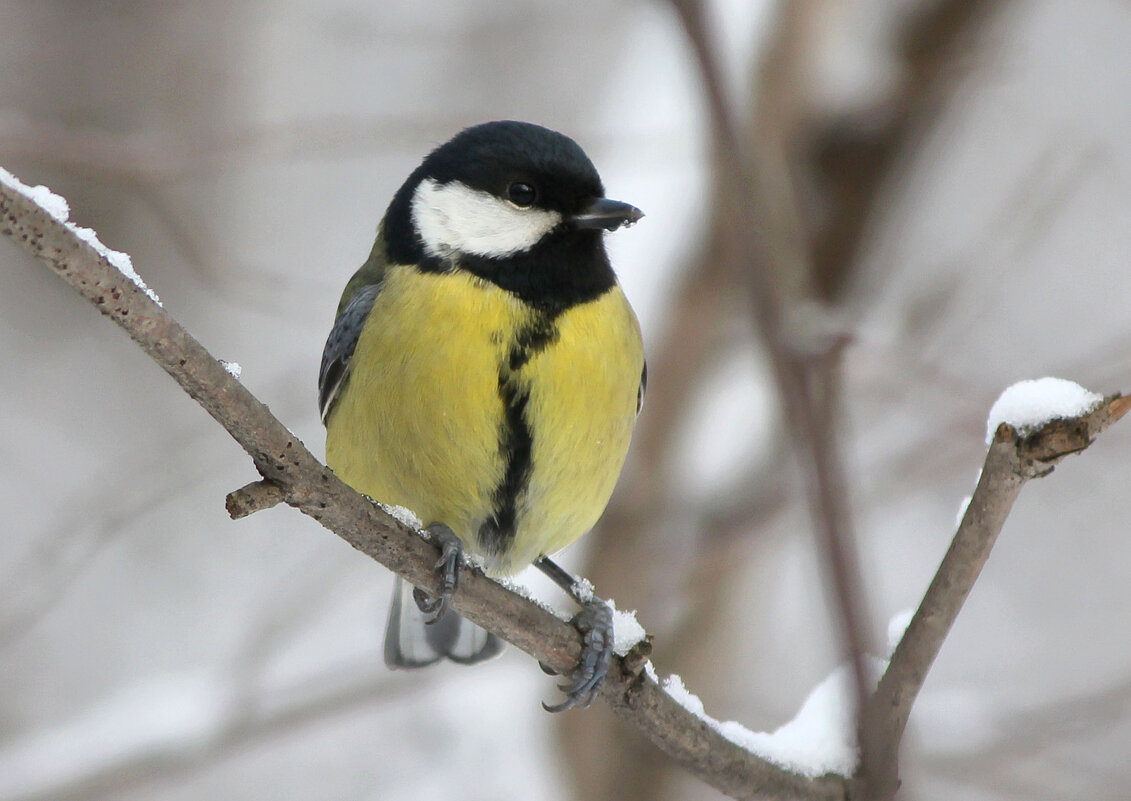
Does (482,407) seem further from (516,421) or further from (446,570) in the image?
(446,570)

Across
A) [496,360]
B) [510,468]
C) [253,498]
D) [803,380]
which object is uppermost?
[496,360]

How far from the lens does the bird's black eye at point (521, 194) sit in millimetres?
2391

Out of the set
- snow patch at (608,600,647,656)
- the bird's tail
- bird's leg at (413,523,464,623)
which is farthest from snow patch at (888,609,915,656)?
the bird's tail

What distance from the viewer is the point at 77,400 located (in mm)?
5879

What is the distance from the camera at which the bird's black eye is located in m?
2.39

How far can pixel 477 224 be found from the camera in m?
2.41

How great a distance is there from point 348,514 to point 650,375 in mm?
2690

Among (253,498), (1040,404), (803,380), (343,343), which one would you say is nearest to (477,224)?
(343,343)

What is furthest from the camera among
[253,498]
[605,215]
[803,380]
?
[605,215]

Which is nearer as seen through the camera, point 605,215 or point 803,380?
point 803,380

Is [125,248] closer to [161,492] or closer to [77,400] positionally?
[77,400]

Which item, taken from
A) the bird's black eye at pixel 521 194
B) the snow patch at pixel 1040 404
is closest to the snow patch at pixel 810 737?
the snow patch at pixel 1040 404

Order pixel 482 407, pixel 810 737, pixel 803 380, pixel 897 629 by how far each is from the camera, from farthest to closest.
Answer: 1. pixel 482 407
2. pixel 810 737
3. pixel 897 629
4. pixel 803 380

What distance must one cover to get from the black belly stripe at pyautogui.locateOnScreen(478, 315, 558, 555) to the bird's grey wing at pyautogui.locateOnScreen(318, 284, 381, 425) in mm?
405
